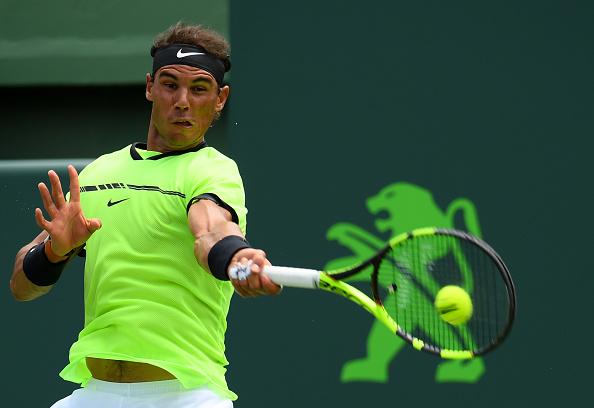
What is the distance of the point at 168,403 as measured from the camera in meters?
2.64

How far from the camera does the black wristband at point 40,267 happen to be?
2844 mm

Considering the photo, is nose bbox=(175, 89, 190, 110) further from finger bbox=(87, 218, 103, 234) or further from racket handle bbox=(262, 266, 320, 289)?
racket handle bbox=(262, 266, 320, 289)

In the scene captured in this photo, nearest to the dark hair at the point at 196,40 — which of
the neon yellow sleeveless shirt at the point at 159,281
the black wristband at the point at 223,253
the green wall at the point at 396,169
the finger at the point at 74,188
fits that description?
the neon yellow sleeveless shirt at the point at 159,281

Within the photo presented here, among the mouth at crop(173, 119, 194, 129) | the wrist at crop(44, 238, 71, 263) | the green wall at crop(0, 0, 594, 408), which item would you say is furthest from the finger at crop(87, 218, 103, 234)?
the green wall at crop(0, 0, 594, 408)

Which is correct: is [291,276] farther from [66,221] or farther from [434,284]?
[66,221]

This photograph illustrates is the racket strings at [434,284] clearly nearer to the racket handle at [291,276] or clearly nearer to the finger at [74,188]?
the racket handle at [291,276]

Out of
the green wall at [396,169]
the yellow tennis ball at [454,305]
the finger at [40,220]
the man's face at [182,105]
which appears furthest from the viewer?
the green wall at [396,169]

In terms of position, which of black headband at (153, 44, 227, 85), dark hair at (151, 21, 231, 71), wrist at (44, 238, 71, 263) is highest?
dark hair at (151, 21, 231, 71)

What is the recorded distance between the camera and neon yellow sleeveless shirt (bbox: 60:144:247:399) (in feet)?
8.70

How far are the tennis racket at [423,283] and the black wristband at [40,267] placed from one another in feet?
3.22

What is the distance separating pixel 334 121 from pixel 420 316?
2.35 meters

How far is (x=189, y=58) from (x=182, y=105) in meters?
0.18

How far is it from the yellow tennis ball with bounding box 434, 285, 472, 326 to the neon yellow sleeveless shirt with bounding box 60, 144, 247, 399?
67cm

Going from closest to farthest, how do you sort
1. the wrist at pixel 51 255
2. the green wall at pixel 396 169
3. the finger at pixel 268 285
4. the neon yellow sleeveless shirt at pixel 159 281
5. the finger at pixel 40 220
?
the finger at pixel 268 285, the finger at pixel 40 220, the neon yellow sleeveless shirt at pixel 159 281, the wrist at pixel 51 255, the green wall at pixel 396 169
